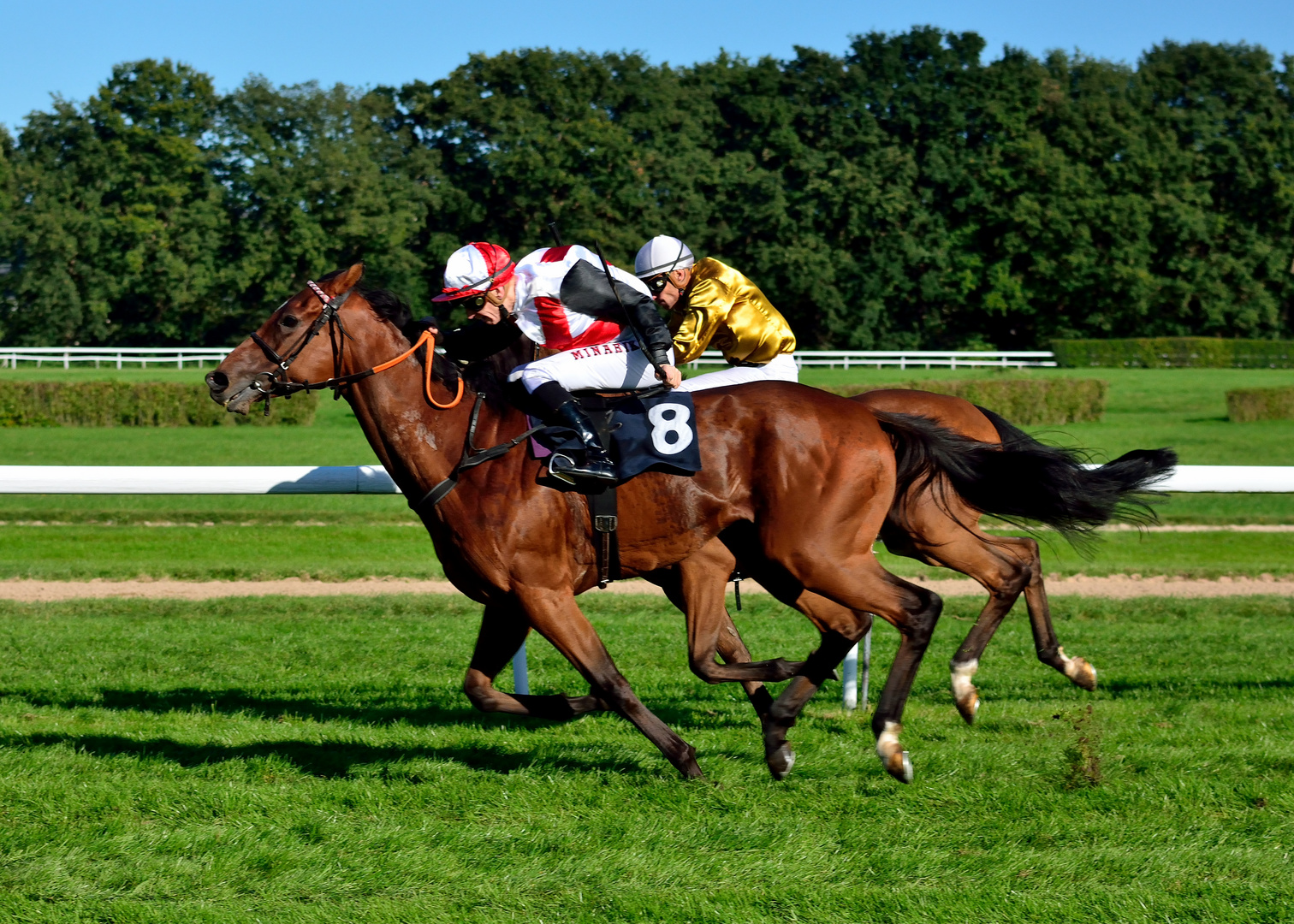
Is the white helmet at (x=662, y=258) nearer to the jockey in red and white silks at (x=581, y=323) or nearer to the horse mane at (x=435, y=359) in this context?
the jockey in red and white silks at (x=581, y=323)

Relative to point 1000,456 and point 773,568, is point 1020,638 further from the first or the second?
point 773,568

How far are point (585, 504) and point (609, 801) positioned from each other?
100cm

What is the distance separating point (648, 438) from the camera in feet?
14.7

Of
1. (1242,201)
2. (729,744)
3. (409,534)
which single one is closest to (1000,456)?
(729,744)

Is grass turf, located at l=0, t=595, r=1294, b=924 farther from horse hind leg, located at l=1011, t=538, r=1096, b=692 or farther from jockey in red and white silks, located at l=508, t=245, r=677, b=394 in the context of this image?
jockey in red and white silks, located at l=508, t=245, r=677, b=394

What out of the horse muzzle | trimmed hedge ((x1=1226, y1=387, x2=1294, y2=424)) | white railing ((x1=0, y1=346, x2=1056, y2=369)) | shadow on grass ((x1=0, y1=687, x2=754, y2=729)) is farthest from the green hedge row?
the horse muzzle

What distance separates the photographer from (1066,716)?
5574mm

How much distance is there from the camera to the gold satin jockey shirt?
17.6 feet

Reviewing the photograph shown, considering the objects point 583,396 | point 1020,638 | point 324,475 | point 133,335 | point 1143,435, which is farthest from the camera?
point 133,335

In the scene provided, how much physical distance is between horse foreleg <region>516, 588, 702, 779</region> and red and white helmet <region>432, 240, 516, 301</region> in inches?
43.7

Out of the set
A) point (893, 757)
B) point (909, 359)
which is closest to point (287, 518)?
point (893, 757)

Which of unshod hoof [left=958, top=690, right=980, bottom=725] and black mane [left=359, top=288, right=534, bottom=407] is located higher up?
black mane [left=359, top=288, right=534, bottom=407]

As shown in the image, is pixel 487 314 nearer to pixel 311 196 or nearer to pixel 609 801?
pixel 609 801

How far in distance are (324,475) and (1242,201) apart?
53.1 meters
